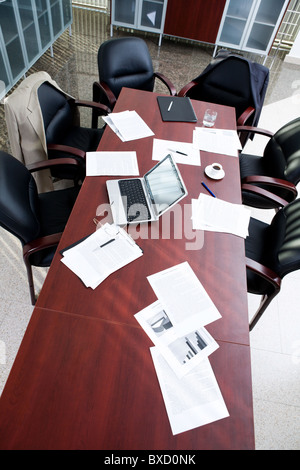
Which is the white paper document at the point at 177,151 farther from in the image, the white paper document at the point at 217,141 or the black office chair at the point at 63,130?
the black office chair at the point at 63,130

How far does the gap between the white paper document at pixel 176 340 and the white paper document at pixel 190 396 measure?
0.03 meters

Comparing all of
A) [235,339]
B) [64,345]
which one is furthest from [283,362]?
[64,345]

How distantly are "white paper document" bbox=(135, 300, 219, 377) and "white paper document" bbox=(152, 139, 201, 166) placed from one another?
108cm

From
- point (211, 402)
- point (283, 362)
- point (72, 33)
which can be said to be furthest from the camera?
point (72, 33)

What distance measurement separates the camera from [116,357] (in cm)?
118

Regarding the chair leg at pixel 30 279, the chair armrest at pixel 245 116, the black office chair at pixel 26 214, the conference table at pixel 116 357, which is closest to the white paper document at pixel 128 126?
the black office chair at pixel 26 214

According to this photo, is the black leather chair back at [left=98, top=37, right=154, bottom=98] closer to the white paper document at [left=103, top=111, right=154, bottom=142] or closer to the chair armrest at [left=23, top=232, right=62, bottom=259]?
the white paper document at [left=103, top=111, right=154, bottom=142]

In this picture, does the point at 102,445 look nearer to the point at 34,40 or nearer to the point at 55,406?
the point at 55,406

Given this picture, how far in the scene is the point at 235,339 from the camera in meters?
1.29

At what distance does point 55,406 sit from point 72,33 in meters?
5.90

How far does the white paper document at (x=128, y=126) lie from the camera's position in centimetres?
215

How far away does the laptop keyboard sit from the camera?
5.44 feet

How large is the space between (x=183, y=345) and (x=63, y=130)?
1910 millimetres

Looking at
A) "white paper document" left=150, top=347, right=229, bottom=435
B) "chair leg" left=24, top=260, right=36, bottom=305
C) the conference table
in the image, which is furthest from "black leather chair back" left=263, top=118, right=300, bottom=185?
"chair leg" left=24, top=260, right=36, bottom=305
